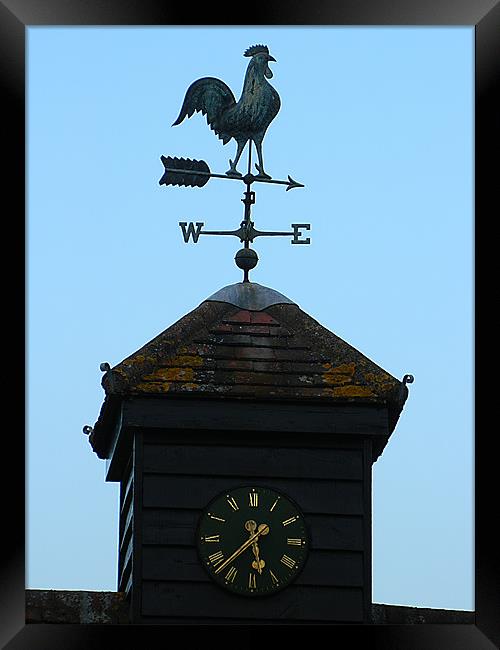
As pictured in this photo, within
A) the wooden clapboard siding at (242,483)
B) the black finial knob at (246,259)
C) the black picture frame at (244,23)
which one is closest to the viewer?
the black picture frame at (244,23)

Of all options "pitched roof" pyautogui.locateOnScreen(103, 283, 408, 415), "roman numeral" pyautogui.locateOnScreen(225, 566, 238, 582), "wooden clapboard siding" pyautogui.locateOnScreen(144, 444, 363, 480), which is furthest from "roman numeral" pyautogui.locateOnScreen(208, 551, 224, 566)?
"pitched roof" pyautogui.locateOnScreen(103, 283, 408, 415)

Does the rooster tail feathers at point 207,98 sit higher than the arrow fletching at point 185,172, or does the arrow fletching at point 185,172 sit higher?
the rooster tail feathers at point 207,98

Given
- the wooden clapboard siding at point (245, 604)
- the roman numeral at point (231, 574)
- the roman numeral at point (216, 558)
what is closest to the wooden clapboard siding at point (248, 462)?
the roman numeral at point (216, 558)

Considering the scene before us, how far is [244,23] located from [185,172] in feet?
15.7

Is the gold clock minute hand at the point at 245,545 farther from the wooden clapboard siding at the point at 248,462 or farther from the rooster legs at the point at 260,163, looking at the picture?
the rooster legs at the point at 260,163

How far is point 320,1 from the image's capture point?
1275 centimetres

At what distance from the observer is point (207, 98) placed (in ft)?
57.6

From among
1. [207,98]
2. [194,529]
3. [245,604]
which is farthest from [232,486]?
[207,98]

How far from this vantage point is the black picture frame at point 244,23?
12602 millimetres

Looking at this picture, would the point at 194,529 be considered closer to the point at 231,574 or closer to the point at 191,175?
the point at 231,574

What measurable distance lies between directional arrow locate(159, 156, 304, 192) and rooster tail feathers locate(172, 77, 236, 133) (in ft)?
1.06

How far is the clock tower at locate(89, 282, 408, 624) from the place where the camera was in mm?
Result: 16109

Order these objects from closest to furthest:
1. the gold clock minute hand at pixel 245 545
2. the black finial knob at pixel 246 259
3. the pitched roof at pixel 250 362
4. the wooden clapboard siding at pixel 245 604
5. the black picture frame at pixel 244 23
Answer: the black picture frame at pixel 244 23 → the wooden clapboard siding at pixel 245 604 → the gold clock minute hand at pixel 245 545 → the pitched roof at pixel 250 362 → the black finial knob at pixel 246 259

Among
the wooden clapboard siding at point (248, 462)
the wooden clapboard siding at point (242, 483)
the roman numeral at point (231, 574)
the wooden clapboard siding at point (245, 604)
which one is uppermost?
the wooden clapboard siding at point (248, 462)
